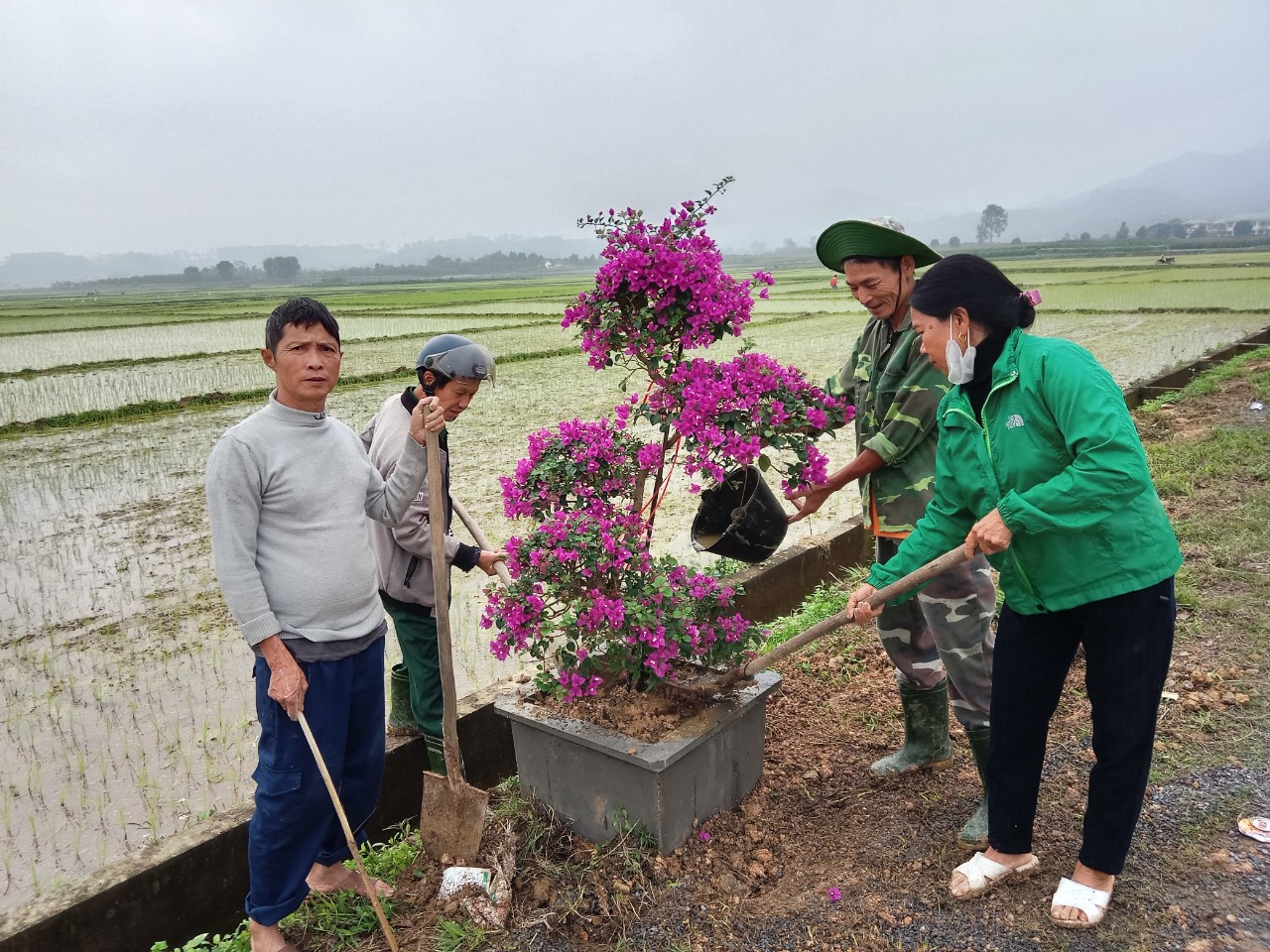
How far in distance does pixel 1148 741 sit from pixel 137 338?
22342 millimetres

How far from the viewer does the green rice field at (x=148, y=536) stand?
3.51 meters

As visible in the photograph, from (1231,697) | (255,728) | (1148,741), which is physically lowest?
(255,728)

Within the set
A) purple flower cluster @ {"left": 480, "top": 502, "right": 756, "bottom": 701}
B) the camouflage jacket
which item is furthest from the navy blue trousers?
the camouflage jacket

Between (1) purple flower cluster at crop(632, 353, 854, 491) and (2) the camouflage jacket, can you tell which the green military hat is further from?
(1) purple flower cluster at crop(632, 353, 854, 491)

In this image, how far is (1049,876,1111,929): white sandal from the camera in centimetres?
228

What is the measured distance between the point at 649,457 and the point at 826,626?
0.79 metres

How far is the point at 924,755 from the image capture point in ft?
10.4

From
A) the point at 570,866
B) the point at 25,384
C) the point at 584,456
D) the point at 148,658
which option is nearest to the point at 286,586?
the point at 584,456

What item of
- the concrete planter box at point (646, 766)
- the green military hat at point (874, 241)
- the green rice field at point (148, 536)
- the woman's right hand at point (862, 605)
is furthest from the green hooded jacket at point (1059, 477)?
the green rice field at point (148, 536)

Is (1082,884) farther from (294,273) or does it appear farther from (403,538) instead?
(294,273)

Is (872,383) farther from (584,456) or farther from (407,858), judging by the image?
(407,858)

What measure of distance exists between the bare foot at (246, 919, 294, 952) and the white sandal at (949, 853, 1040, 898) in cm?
194

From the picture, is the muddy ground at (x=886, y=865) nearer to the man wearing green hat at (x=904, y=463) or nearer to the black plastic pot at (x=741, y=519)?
the man wearing green hat at (x=904, y=463)

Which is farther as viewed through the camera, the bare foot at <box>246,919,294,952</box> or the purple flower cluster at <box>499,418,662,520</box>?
the purple flower cluster at <box>499,418,662,520</box>
